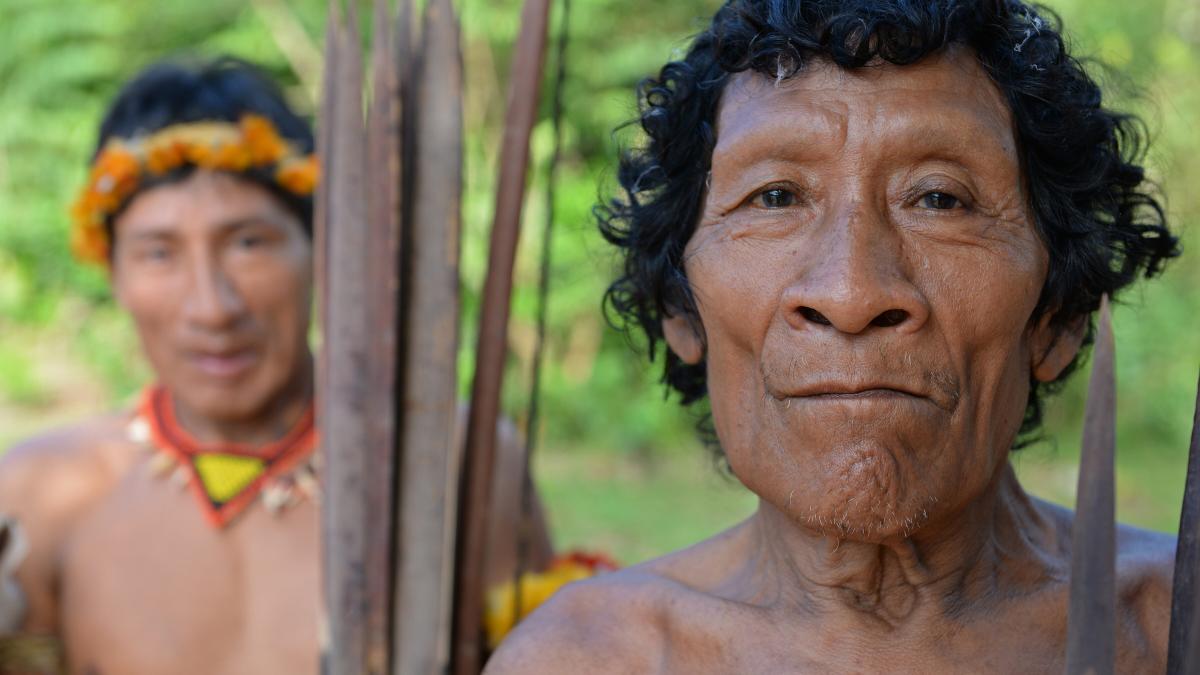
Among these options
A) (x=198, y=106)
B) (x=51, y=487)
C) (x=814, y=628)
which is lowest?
(x=51, y=487)

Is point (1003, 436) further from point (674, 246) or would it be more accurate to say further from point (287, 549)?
point (287, 549)

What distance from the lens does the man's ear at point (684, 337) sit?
6.06ft

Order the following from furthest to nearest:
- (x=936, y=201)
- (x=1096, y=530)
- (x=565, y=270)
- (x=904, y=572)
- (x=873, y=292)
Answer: (x=565, y=270)
(x=904, y=572)
(x=936, y=201)
(x=873, y=292)
(x=1096, y=530)

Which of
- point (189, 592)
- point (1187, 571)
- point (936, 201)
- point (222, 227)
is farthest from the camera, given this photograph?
point (222, 227)

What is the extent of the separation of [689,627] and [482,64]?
6857mm

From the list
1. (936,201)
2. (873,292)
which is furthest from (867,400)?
(936,201)

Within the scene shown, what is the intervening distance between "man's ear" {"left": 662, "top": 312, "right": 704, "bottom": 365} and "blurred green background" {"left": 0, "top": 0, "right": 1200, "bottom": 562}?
4.44 metres

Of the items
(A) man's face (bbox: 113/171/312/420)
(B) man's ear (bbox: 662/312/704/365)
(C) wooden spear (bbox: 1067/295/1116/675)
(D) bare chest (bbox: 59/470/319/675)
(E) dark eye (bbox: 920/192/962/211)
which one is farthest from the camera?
(A) man's face (bbox: 113/171/312/420)

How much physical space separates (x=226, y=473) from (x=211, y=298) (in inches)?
17.1

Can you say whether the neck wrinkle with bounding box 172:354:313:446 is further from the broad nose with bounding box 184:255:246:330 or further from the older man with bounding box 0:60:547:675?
the broad nose with bounding box 184:255:246:330

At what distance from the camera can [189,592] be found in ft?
10.1

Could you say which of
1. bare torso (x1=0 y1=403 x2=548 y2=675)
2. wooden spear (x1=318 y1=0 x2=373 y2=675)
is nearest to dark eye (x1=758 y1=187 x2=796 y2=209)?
wooden spear (x1=318 y1=0 x2=373 y2=675)

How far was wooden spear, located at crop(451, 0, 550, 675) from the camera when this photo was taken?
2066mm

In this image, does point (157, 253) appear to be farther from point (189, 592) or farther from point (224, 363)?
point (189, 592)
